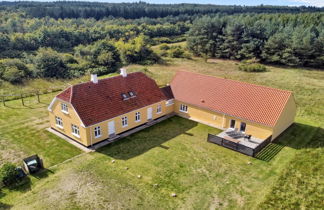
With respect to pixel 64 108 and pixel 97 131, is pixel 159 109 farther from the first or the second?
pixel 64 108

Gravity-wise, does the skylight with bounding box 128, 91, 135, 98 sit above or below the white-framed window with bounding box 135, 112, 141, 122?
above

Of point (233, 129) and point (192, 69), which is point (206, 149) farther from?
point (192, 69)

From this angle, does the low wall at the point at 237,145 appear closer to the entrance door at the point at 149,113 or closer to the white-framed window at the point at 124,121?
the entrance door at the point at 149,113

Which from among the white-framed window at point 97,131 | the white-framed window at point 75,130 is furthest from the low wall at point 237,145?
the white-framed window at point 75,130

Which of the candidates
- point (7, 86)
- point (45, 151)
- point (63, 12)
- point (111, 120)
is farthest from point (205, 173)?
point (63, 12)

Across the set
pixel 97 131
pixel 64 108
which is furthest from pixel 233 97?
pixel 64 108

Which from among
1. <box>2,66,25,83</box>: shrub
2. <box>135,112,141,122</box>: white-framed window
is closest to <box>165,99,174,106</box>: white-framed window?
<box>135,112,141,122</box>: white-framed window

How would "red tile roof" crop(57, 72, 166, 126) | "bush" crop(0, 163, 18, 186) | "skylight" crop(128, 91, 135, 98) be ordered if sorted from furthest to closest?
"skylight" crop(128, 91, 135, 98) < "red tile roof" crop(57, 72, 166, 126) < "bush" crop(0, 163, 18, 186)

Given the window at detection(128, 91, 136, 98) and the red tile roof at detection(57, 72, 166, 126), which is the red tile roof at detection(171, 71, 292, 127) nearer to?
the red tile roof at detection(57, 72, 166, 126)
